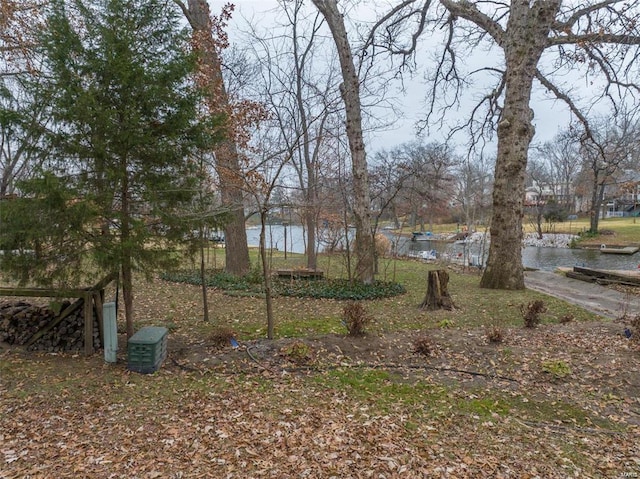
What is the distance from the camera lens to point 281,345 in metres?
4.48

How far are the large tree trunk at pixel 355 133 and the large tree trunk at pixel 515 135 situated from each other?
2703 mm

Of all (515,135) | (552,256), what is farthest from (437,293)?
(552,256)

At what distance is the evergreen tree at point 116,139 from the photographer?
11.5 feet

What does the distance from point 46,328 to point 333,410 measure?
333cm

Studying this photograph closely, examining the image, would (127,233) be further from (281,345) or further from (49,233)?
(281,345)

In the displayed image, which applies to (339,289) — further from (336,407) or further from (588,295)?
(588,295)

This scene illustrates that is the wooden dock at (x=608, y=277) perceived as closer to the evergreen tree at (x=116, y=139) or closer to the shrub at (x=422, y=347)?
the shrub at (x=422, y=347)

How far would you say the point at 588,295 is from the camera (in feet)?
28.5

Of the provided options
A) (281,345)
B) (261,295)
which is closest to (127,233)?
(281,345)

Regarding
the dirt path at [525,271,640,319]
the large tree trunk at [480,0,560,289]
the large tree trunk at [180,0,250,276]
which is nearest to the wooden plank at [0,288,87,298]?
the large tree trunk at [180,0,250,276]

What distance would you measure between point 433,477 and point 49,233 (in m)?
3.53

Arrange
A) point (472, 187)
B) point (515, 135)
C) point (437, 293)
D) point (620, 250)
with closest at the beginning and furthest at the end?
point (437, 293)
point (515, 135)
point (620, 250)
point (472, 187)

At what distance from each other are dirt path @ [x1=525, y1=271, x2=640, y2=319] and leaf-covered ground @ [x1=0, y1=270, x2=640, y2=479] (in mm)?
2345

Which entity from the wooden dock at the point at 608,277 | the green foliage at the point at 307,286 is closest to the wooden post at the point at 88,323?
the green foliage at the point at 307,286
